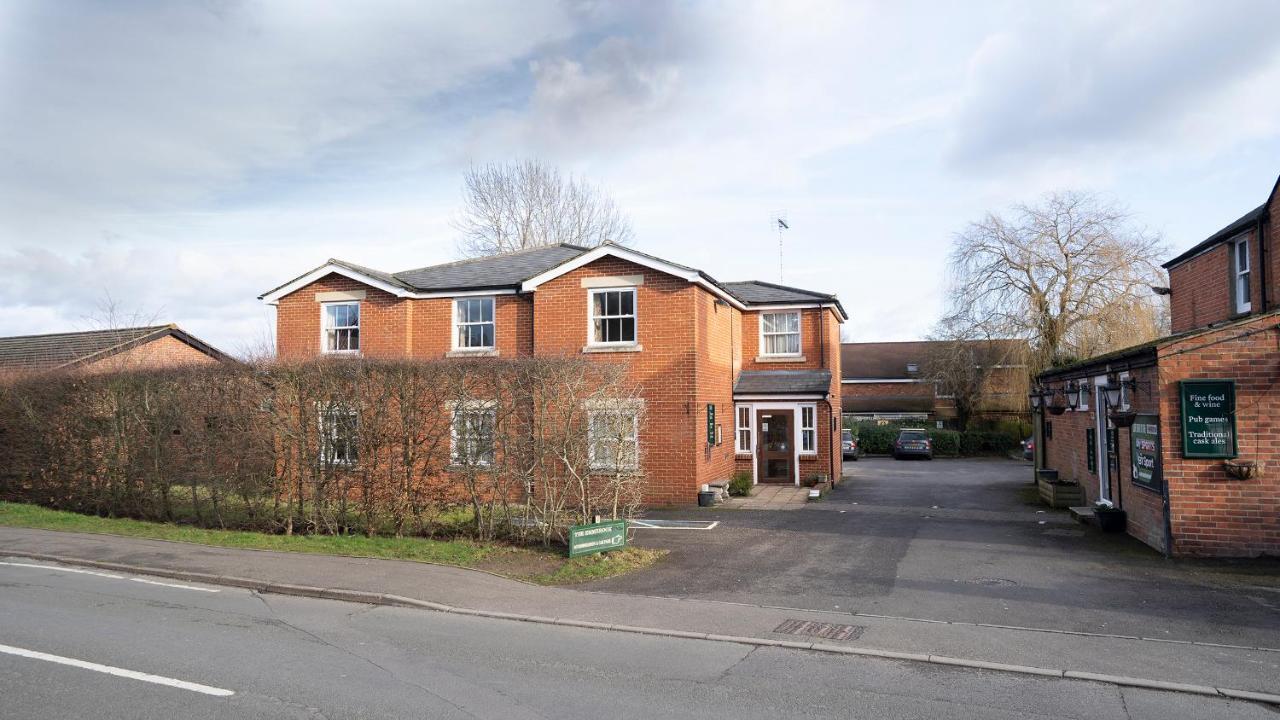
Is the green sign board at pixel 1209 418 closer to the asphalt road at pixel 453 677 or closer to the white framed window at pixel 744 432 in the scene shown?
the asphalt road at pixel 453 677

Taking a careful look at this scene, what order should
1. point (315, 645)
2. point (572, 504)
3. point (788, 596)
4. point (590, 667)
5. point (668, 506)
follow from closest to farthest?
point (590, 667) < point (315, 645) < point (788, 596) < point (572, 504) < point (668, 506)

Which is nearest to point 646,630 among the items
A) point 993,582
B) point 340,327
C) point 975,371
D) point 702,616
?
point 702,616

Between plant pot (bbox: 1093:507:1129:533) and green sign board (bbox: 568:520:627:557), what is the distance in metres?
8.89

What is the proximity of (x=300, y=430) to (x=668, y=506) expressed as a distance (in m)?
8.46

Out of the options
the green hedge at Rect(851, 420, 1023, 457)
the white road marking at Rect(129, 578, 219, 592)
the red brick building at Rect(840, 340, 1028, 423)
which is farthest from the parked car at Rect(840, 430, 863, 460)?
the white road marking at Rect(129, 578, 219, 592)

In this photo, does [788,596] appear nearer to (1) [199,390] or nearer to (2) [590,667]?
(2) [590,667]

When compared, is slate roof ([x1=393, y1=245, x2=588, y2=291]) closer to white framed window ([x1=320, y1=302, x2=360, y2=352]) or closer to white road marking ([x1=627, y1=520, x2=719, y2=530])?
white framed window ([x1=320, y1=302, x2=360, y2=352])

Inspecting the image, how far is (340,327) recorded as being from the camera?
22797 mm

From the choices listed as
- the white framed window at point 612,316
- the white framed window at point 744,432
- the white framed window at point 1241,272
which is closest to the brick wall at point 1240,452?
the white framed window at point 1241,272

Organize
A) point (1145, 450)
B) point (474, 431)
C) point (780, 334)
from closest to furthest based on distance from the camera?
1. point (1145, 450)
2. point (474, 431)
3. point (780, 334)

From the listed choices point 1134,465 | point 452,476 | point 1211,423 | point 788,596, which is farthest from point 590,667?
point 1134,465

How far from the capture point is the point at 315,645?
836 centimetres

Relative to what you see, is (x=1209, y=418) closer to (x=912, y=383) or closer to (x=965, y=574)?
(x=965, y=574)

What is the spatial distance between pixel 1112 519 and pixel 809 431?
10089 mm
